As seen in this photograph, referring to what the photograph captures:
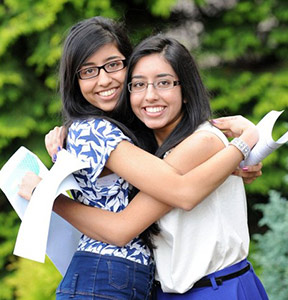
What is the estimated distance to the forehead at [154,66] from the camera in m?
2.38

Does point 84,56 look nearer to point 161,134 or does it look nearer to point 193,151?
point 161,134

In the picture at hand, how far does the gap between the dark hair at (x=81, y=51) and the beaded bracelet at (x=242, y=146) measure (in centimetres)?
58

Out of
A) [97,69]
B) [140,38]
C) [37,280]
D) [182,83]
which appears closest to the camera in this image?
[182,83]

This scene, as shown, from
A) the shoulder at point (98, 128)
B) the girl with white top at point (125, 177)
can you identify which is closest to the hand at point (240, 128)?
the girl with white top at point (125, 177)

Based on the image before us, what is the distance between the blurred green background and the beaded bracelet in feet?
8.30

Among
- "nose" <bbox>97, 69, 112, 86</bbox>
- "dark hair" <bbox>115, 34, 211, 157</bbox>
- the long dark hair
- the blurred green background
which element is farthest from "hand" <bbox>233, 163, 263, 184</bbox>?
the blurred green background

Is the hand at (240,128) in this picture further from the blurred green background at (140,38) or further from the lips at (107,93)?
the blurred green background at (140,38)

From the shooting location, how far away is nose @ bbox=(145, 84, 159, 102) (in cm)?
238

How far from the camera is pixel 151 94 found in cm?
238

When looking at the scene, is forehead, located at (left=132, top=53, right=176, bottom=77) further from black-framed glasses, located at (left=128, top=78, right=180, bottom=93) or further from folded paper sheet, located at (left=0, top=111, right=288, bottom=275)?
folded paper sheet, located at (left=0, top=111, right=288, bottom=275)

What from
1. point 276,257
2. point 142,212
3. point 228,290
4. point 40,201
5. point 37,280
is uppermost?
point 40,201

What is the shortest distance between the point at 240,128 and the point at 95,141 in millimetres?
589

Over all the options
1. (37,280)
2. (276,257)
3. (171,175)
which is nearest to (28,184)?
(171,175)

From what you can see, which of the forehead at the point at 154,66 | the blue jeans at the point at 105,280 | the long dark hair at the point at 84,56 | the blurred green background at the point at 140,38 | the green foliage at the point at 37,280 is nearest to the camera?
the blue jeans at the point at 105,280
